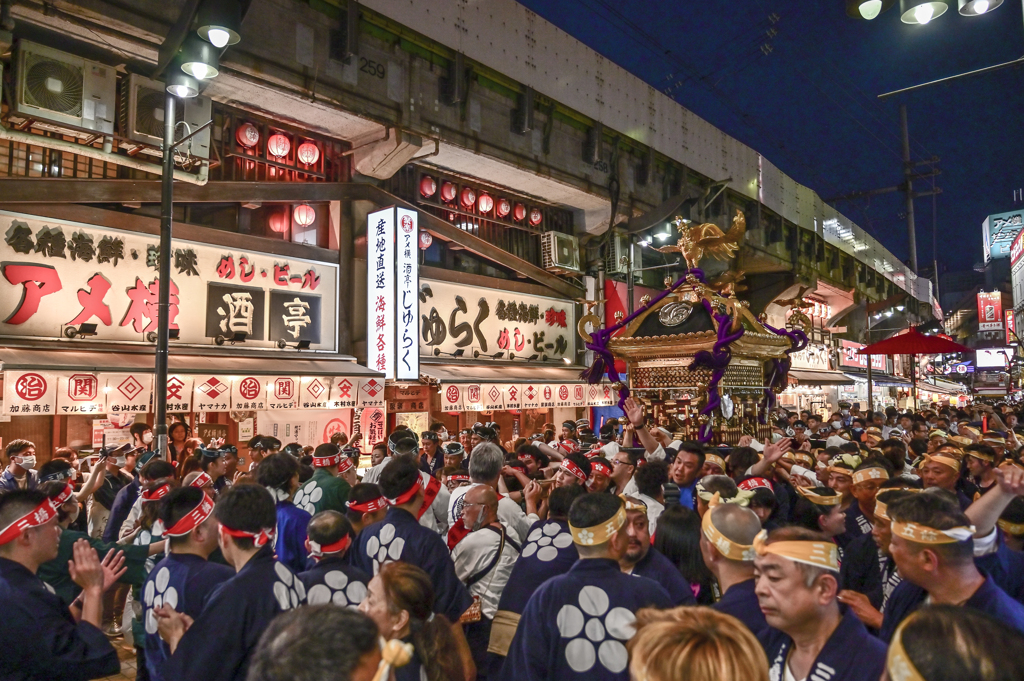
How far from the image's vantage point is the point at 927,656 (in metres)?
1.61

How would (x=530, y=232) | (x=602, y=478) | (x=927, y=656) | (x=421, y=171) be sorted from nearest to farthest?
1. (x=927, y=656)
2. (x=602, y=478)
3. (x=421, y=171)
4. (x=530, y=232)

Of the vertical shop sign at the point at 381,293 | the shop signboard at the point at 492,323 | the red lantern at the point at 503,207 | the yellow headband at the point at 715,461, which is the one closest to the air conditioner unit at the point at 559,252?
the shop signboard at the point at 492,323

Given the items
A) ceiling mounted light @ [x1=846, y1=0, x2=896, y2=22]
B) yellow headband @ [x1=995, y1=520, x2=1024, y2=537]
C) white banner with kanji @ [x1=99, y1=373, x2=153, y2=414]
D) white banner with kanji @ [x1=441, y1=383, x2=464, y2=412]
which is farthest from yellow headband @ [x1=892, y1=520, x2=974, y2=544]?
white banner with kanji @ [x1=441, y1=383, x2=464, y2=412]

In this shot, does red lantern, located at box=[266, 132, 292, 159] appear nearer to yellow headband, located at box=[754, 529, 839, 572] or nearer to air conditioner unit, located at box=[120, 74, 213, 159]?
air conditioner unit, located at box=[120, 74, 213, 159]

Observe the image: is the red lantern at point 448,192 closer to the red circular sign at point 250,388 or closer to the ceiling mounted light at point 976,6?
the red circular sign at point 250,388

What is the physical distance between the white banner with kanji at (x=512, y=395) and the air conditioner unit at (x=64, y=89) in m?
10.6

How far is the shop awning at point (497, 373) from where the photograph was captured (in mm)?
16766

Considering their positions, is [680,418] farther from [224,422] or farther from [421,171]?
[421,171]

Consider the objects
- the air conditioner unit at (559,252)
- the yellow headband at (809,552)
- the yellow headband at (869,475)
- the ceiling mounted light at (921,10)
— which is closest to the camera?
the yellow headband at (809,552)

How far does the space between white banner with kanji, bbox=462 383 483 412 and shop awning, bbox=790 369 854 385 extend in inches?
615

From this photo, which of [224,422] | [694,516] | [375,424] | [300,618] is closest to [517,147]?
[375,424]

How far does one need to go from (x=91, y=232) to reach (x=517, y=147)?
10.6 meters

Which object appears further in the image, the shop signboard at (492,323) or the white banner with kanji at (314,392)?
the shop signboard at (492,323)

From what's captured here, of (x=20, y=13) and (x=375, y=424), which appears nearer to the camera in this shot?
(x=20, y=13)
